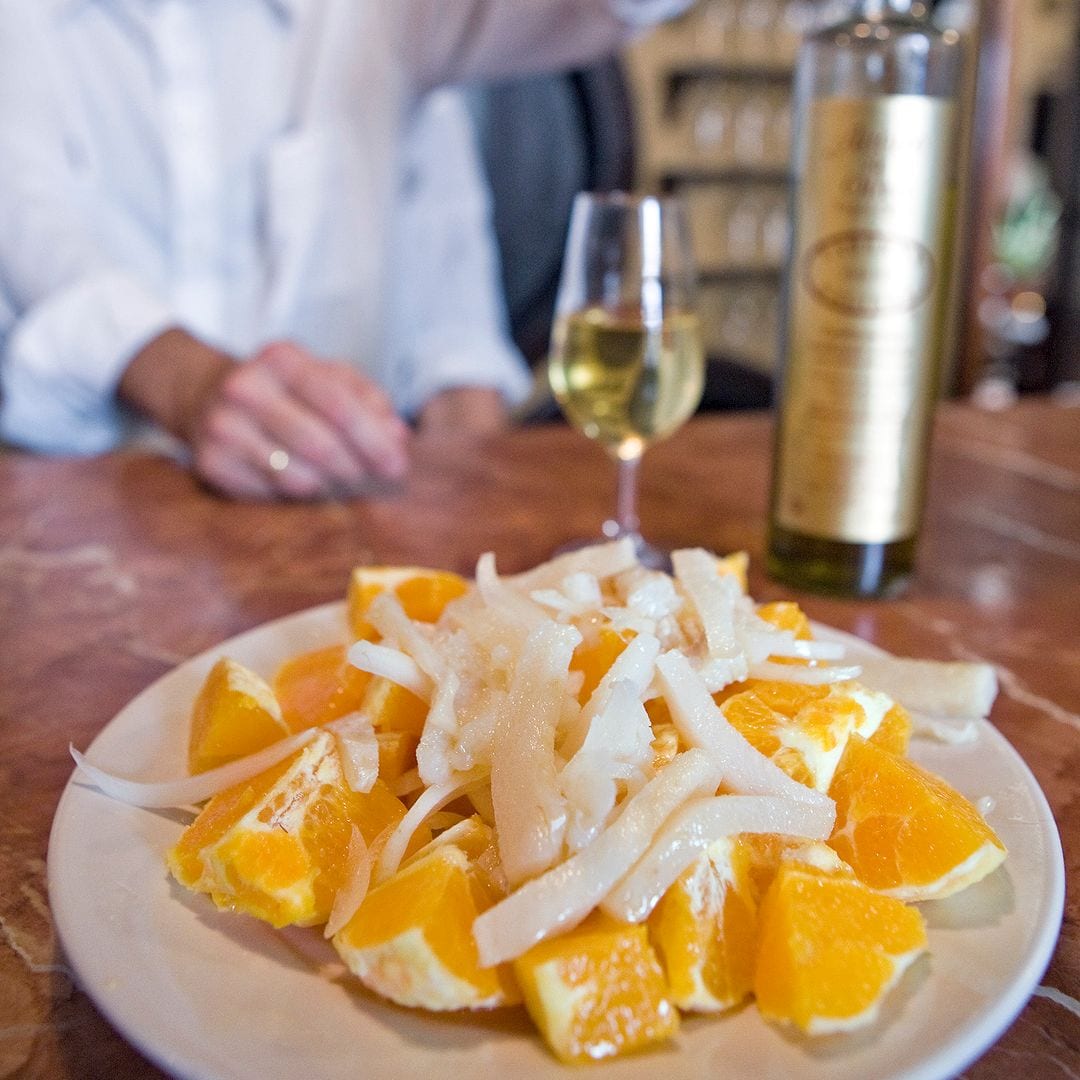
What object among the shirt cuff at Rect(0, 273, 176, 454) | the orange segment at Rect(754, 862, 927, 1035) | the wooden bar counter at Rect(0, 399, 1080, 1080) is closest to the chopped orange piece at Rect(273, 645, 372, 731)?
the wooden bar counter at Rect(0, 399, 1080, 1080)

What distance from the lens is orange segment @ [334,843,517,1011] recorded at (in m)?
0.36

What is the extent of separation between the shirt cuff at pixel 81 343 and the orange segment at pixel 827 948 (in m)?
1.24

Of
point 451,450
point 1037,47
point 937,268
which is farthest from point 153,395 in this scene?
point 1037,47

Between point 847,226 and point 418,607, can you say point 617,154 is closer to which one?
point 847,226

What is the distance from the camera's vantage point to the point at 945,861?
417 mm

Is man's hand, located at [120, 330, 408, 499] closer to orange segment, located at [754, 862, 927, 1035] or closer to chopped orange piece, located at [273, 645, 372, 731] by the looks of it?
chopped orange piece, located at [273, 645, 372, 731]

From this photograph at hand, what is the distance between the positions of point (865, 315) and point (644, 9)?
1.19 m

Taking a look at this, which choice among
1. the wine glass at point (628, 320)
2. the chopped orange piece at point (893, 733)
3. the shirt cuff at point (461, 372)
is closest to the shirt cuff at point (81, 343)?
the shirt cuff at point (461, 372)

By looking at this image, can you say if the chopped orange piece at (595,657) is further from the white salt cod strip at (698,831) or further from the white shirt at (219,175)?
the white shirt at (219,175)

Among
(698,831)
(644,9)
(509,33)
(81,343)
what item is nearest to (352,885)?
(698,831)

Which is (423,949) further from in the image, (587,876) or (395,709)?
(395,709)

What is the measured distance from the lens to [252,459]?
1.18m

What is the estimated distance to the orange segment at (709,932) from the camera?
37cm

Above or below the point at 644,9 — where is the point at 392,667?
below
